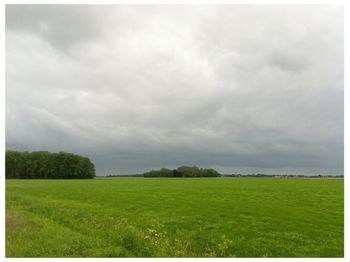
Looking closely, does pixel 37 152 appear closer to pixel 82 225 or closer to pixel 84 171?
pixel 84 171

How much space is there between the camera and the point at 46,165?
18762cm

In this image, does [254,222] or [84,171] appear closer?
[254,222]

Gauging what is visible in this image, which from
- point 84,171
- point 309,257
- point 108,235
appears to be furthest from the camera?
point 84,171

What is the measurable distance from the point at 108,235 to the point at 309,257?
410 inches

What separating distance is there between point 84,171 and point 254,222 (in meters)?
178

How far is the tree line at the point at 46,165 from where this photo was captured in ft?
608

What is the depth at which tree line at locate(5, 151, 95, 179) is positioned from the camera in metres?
185

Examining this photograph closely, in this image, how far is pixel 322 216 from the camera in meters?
31.5

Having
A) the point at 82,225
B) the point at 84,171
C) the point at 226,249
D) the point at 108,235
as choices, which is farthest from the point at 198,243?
the point at 84,171
